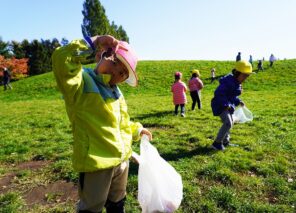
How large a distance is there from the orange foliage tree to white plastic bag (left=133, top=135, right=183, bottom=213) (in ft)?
154

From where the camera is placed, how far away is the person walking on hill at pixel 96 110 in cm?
304

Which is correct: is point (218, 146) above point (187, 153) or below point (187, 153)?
above

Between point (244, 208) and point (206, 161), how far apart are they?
6.82 ft

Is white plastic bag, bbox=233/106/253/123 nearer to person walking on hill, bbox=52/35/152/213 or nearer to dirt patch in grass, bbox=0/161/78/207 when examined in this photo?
dirt patch in grass, bbox=0/161/78/207

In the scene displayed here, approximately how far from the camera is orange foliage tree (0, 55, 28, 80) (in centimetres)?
4756

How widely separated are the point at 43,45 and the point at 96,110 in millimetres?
54111

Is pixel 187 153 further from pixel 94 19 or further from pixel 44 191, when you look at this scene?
pixel 94 19

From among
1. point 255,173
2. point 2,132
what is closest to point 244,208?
point 255,173

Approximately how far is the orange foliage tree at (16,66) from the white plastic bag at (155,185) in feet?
154

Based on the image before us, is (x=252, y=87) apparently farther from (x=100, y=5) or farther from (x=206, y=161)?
(x=100, y=5)

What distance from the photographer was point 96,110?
10.8ft

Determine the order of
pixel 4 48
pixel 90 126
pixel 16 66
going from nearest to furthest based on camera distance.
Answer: pixel 90 126
pixel 16 66
pixel 4 48

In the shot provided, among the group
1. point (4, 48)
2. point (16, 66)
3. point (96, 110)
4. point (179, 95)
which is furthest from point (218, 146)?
point (4, 48)

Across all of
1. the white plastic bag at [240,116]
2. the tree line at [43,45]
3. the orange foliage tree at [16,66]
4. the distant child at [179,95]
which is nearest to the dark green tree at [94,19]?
the tree line at [43,45]
